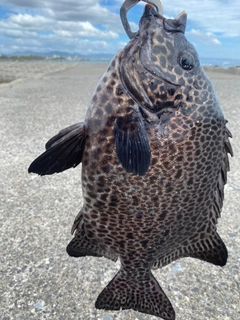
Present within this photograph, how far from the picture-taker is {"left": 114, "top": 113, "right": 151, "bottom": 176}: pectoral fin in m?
1.88

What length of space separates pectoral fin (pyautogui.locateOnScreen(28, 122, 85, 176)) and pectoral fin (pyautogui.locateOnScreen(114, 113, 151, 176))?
241mm

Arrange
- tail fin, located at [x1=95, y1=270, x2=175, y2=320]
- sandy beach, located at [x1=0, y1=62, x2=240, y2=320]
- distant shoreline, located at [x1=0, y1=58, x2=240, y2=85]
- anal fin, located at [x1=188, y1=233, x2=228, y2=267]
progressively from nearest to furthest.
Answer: anal fin, located at [x1=188, y1=233, x2=228, y2=267] < tail fin, located at [x1=95, y1=270, x2=175, y2=320] < sandy beach, located at [x1=0, y1=62, x2=240, y2=320] < distant shoreline, located at [x1=0, y1=58, x2=240, y2=85]

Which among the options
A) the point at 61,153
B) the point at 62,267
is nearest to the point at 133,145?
the point at 61,153

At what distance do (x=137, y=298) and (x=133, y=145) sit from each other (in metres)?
1.25


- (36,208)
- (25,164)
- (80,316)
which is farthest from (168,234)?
(25,164)

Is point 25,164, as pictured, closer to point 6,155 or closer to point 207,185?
point 6,155

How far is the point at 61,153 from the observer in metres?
2.01

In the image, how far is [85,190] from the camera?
2182mm

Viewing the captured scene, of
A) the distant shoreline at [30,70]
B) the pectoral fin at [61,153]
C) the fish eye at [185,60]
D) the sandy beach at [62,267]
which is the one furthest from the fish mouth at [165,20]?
the distant shoreline at [30,70]

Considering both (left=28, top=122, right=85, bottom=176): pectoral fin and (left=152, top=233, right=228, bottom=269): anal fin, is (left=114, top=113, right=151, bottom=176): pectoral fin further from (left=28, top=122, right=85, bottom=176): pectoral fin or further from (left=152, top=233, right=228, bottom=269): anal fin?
(left=152, top=233, right=228, bottom=269): anal fin

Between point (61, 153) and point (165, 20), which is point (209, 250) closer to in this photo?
→ point (61, 153)

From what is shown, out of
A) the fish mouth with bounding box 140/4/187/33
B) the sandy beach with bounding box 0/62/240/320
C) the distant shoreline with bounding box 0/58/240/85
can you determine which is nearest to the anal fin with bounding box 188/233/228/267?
the fish mouth with bounding box 140/4/187/33

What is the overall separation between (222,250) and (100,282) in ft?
6.88

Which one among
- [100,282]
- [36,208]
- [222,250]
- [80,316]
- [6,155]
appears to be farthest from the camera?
[6,155]
